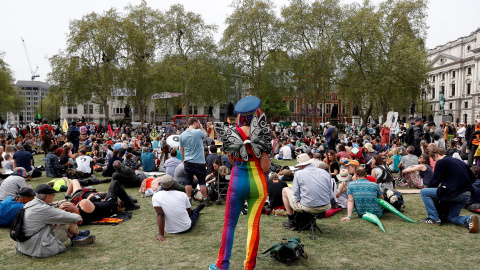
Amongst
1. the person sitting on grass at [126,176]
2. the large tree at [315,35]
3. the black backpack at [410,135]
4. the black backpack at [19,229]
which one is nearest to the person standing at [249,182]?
the black backpack at [19,229]

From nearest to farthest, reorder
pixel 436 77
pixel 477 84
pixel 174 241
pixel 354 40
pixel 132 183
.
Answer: pixel 174 241, pixel 132 183, pixel 354 40, pixel 477 84, pixel 436 77

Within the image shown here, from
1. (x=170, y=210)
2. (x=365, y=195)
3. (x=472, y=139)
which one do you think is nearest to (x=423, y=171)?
(x=472, y=139)

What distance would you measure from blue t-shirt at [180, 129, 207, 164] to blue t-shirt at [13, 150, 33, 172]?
22.4 feet

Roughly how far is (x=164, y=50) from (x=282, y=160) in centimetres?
2801

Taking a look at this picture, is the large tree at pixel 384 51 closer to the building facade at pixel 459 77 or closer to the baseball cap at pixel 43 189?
the baseball cap at pixel 43 189

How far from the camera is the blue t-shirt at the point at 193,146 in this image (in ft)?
22.0

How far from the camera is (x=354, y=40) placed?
3378 cm

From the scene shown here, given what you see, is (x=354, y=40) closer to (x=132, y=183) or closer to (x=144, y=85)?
(x=144, y=85)

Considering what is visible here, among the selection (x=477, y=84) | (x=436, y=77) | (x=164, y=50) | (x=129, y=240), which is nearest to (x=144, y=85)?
(x=164, y=50)

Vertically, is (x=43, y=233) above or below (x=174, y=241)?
above

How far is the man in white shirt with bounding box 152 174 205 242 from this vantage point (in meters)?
5.24

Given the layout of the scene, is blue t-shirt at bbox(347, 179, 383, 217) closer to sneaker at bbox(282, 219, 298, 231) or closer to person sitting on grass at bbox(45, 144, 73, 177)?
sneaker at bbox(282, 219, 298, 231)

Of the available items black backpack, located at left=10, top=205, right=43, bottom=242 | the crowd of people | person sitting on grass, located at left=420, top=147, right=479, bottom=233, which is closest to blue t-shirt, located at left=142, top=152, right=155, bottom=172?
the crowd of people

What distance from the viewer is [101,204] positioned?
628cm
